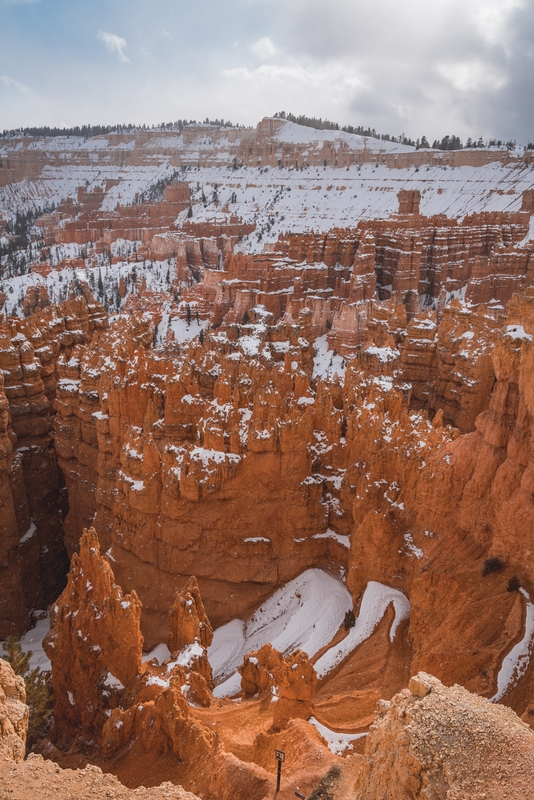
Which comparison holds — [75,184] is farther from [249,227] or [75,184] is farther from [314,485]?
[314,485]

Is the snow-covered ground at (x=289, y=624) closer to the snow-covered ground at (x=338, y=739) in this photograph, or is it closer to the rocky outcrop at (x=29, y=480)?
the snow-covered ground at (x=338, y=739)

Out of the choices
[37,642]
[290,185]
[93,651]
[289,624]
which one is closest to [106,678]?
[93,651]

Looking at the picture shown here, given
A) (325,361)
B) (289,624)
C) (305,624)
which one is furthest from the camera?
(325,361)

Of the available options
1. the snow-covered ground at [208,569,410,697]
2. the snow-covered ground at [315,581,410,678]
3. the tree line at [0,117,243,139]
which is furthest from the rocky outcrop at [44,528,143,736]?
the tree line at [0,117,243,139]

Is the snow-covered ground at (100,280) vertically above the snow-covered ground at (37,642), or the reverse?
the snow-covered ground at (100,280)

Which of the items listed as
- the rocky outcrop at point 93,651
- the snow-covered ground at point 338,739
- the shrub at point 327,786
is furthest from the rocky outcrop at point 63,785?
the rocky outcrop at point 93,651

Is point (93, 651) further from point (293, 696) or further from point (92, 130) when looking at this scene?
point (92, 130)
